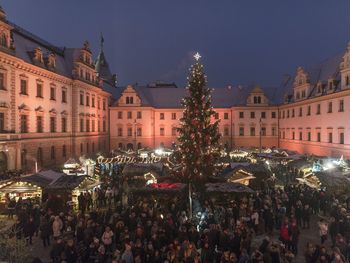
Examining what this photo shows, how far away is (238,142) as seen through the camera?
206ft

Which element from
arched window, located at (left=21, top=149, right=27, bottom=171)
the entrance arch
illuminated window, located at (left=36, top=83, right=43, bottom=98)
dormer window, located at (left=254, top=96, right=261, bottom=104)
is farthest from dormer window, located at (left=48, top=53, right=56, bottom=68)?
dormer window, located at (left=254, top=96, right=261, bottom=104)

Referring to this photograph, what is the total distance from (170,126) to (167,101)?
4.98m

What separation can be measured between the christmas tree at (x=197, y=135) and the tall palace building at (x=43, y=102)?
48.5 feet

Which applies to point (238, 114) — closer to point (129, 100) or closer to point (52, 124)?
point (129, 100)

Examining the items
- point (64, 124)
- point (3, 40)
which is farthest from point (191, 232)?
point (64, 124)

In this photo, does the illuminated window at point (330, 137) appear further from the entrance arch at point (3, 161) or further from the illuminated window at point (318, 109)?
the entrance arch at point (3, 161)

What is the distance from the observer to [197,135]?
28.3 meters

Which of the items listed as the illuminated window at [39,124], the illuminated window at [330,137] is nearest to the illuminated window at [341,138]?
the illuminated window at [330,137]

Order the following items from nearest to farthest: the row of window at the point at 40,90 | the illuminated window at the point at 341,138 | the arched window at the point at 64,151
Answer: the row of window at the point at 40,90 < the illuminated window at the point at 341,138 < the arched window at the point at 64,151

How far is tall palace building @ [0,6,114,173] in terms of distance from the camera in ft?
99.5

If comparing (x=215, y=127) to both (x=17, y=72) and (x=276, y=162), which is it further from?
(x=17, y=72)

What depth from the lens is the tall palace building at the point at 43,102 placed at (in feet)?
99.5

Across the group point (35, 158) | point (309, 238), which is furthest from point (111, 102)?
point (309, 238)

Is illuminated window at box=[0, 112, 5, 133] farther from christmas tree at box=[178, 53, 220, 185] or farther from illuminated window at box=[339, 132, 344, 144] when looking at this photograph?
illuminated window at box=[339, 132, 344, 144]
